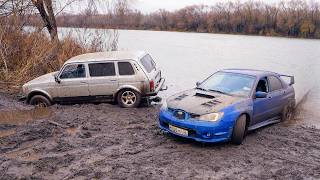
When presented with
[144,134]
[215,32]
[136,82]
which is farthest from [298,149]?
[215,32]

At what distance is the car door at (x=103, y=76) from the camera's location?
1250 centimetres

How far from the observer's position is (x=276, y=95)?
33.5 ft

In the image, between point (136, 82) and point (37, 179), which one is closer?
point (37, 179)

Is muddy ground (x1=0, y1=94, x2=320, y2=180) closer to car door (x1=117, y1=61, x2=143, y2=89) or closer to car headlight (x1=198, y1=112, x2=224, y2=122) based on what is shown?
car headlight (x1=198, y1=112, x2=224, y2=122)

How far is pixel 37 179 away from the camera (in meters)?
6.75

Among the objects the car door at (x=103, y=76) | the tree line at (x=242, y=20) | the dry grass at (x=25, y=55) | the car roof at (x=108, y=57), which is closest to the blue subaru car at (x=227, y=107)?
the car roof at (x=108, y=57)

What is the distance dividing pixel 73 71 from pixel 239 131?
6208 millimetres

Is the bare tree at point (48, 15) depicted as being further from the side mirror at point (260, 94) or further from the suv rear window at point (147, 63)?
the side mirror at point (260, 94)

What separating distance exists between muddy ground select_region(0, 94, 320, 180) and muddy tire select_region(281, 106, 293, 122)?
9.0 inches

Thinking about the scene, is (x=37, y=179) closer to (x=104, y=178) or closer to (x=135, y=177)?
(x=104, y=178)

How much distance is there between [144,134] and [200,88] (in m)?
1.90

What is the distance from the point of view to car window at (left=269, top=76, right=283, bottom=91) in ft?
33.5

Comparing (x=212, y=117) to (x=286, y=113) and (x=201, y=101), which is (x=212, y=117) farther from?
(x=286, y=113)

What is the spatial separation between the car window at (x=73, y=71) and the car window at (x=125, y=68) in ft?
3.86
